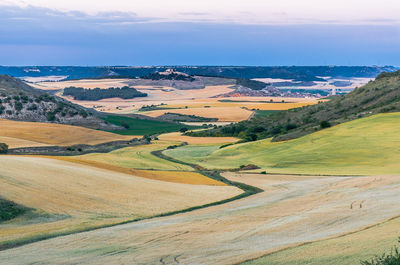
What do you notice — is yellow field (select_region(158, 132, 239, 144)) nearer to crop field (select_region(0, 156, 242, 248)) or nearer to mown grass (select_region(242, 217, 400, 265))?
crop field (select_region(0, 156, 242, 248))

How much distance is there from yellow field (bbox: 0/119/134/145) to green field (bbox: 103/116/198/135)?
73.4 feet

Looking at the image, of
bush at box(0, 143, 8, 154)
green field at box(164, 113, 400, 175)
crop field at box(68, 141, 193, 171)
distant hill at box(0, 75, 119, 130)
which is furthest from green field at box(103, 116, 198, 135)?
bush at box(0, 143, 8, 154)

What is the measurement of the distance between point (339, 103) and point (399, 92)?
15.0 meters

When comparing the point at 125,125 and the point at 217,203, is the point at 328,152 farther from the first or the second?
the point at 125,125

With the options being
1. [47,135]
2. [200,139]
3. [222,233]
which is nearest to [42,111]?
[47,135]

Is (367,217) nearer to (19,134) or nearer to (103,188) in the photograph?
(103,188)

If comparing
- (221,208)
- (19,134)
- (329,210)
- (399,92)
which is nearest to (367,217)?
(329,210)

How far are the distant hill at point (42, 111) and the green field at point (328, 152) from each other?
6514 cm

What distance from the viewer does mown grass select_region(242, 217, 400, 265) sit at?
19.2 meters

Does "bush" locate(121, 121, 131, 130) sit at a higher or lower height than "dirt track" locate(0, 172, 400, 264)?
lower

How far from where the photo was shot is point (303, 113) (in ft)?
410

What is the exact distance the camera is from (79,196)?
3638 centimetres

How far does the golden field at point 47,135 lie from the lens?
9369 cm

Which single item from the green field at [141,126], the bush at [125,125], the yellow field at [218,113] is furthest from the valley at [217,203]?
the yellow field at [218,113]
